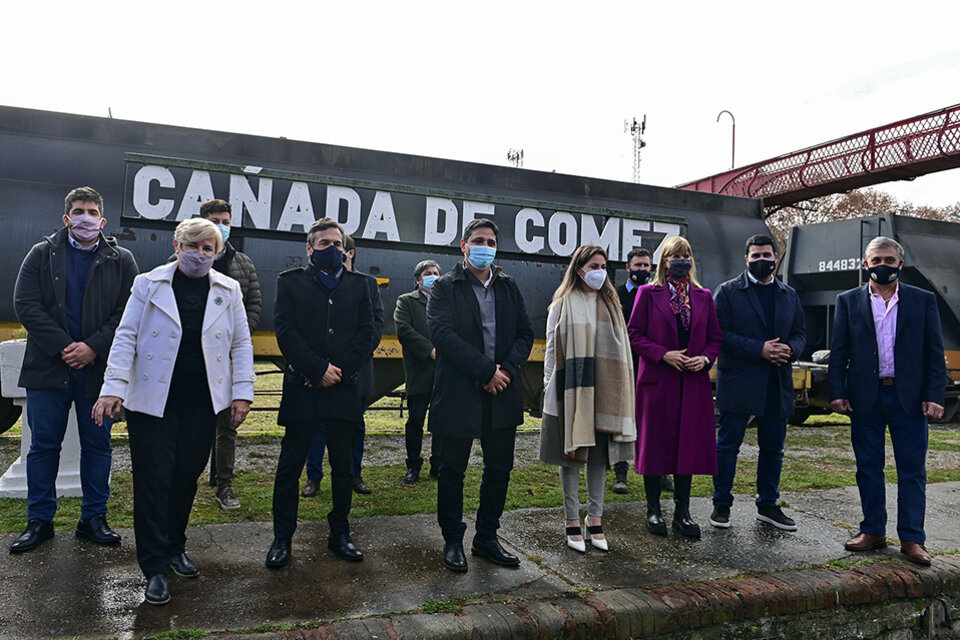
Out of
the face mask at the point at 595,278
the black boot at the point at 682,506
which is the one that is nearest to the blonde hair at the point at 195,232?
the face mask at the point at 595,278

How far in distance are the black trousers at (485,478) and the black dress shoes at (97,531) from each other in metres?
1.83

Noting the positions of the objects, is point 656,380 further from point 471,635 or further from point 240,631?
point 240,631

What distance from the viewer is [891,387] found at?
4.38 metres

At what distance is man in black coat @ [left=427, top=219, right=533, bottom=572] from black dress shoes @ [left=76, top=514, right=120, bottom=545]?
184 centimetres

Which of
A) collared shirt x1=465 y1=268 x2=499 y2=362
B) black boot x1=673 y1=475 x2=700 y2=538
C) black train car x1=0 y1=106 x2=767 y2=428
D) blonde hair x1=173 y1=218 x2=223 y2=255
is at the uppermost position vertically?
black train car x1=0 y1=106 x2=767 y2=428

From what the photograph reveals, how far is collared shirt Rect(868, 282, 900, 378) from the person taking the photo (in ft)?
14.5

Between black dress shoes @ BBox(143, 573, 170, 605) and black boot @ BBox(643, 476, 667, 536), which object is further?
black boot @ BBox(643, 476, 667, 536)

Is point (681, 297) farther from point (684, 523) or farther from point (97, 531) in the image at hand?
point (97, 531)

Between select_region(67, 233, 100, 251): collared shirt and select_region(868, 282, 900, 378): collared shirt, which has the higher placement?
select_region(67, 233, 100, 251): collared shirt

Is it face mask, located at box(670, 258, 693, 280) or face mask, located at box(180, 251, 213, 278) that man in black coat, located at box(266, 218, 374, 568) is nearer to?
face mask, located at box(180, 251, 213, 278)

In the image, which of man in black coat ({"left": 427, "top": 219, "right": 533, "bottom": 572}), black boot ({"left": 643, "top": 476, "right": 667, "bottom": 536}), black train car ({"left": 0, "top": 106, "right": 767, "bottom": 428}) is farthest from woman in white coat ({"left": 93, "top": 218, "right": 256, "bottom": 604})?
black train car ({"left": 0, "top": 106, "right": 767, "bottom": 428})

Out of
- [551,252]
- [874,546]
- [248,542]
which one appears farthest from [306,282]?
[551,252]

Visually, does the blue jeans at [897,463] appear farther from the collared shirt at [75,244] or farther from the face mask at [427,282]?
the collared shirt at [75,244]

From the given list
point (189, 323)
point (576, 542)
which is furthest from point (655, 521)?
point (189, 323)
